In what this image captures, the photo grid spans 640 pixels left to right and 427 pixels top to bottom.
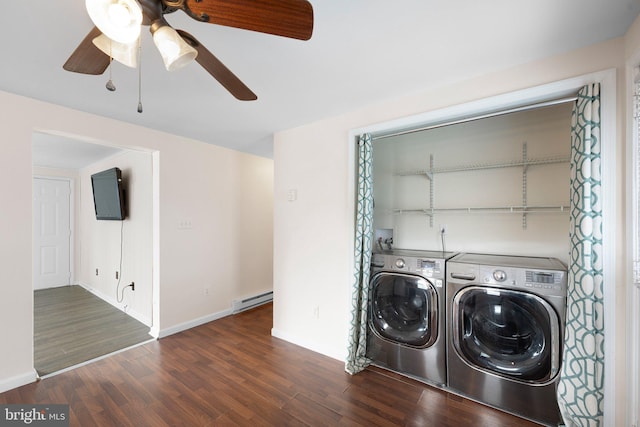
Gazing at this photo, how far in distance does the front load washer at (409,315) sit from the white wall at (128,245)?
2694mm

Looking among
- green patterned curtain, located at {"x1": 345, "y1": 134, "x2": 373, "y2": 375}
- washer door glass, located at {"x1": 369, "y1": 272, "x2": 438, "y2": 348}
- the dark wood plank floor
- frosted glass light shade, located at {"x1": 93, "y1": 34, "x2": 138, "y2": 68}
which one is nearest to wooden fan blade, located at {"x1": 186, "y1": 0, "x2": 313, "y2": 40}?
frosted glass light shade, located at {"x1": 93, "y1": 34, "x2": 138, "y2": 68}

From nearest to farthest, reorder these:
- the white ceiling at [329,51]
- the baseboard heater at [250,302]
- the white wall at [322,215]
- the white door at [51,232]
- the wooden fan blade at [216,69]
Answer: the wooden fan blade at [216,69] → the white ceiling at [329,51] → the white wall at [322,215] → the baseboard heater at [250,302] → the white door at [51,232]

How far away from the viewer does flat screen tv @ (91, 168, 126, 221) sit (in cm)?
359

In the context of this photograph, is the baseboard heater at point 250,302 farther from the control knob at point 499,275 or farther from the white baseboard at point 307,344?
the control knob at point 499,275

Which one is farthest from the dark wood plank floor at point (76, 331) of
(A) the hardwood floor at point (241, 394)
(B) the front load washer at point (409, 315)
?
(B) the front load washer at point (409, 315)

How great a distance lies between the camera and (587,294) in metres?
1.49

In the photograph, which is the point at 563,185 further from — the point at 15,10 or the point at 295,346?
the point at 15,10

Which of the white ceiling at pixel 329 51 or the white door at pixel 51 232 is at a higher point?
the white ceiling at pixel 329 51

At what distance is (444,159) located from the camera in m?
2.61

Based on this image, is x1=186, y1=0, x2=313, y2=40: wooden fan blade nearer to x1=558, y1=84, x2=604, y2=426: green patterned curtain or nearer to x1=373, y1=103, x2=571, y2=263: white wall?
x1=558, y1=84, x2=604, y2=426: green patterned curtain

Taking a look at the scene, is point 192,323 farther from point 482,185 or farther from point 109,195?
point 482,185

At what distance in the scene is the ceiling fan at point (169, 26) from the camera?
82 centimetres

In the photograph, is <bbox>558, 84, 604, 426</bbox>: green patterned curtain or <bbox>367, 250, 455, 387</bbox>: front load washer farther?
<bbox>367, 250, 455, 387</bbox>: front load washer

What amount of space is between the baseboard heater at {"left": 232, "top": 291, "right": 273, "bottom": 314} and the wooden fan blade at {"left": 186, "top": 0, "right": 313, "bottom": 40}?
11.5ft
